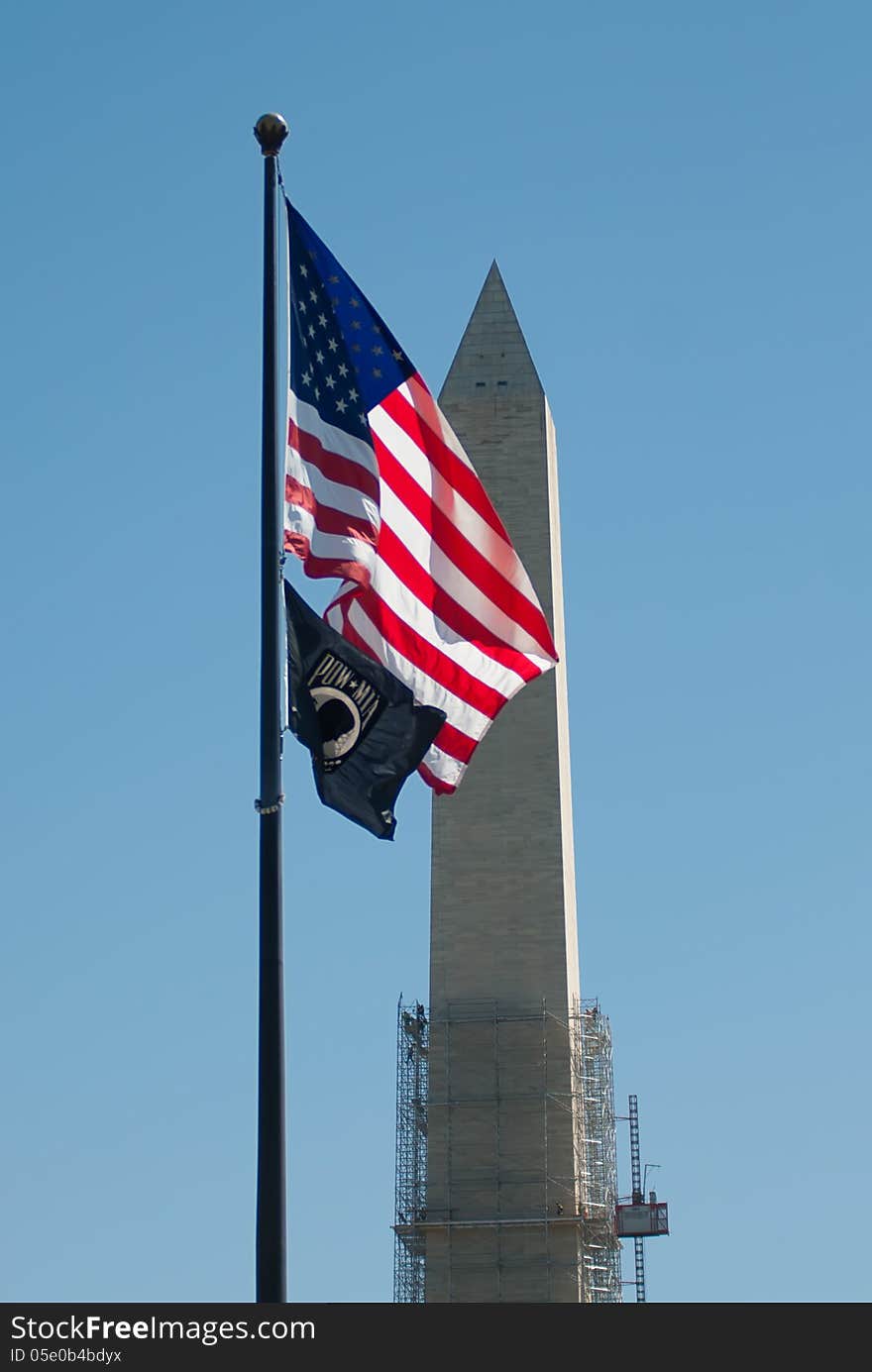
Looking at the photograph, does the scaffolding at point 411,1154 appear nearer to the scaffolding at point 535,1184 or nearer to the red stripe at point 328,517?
the scaffolding at point 535,1184

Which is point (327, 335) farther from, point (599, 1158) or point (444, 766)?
point (599, 1158)

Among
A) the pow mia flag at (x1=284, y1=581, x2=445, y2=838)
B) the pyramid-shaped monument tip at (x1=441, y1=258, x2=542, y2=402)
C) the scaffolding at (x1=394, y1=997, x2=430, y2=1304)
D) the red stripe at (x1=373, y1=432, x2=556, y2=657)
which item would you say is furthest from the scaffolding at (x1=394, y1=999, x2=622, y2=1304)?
the pow mia flag at (x1=284, y1=581, x2=445, y2=838)

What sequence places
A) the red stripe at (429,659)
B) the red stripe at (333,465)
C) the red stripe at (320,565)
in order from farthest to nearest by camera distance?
the red stripe at (429,659) < the red stripe at (333,465) < the red stripe at (320,565)

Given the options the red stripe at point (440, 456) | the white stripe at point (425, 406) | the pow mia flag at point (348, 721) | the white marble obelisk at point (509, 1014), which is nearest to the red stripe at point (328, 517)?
the pow mia flag at point (348, 721)

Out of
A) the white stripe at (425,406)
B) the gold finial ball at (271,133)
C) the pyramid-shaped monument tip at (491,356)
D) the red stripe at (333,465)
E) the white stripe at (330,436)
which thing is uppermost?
the pyramid-shaped monument tip at (491,356)

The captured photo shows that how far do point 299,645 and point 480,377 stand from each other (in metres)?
34.1

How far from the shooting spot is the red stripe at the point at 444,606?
19500 millimetres

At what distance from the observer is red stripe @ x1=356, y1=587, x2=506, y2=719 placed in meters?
19.1

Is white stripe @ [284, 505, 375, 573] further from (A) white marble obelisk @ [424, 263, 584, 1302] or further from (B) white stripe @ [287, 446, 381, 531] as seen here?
(A) white marble obelisk @ [424, 263, 584, 1302]

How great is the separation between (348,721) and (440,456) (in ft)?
10.5

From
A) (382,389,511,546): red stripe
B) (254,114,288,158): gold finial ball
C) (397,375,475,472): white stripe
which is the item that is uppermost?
(254,114,288,158): gold finial ball

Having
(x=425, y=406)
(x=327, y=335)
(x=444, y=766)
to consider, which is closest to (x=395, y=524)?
(x=425, y=406)

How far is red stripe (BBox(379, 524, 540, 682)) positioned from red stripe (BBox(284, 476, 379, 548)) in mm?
228
